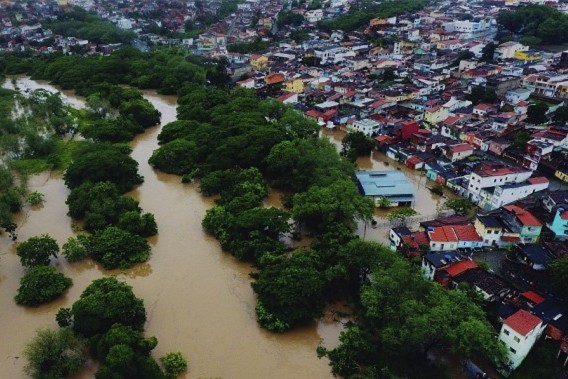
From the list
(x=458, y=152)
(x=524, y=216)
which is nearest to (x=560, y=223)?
(x=524, y=216)

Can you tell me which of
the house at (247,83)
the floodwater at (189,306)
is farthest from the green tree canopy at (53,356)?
the house at (247,83)

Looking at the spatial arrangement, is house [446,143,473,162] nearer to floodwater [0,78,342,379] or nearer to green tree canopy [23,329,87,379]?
floodwater [0,78,342,379]

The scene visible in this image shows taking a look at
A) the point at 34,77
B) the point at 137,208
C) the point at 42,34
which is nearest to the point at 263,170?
the point at 137,208

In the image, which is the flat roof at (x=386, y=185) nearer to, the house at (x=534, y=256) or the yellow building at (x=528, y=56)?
the house at (x=534, y=256)

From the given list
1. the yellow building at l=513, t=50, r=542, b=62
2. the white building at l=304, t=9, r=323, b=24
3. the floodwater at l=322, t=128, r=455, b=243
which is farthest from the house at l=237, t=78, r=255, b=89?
the white building at l=304, t=9, r=323, b=24

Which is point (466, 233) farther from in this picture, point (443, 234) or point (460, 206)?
point (460, 206)

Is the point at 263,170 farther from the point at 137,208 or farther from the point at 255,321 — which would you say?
the point at 255,321
